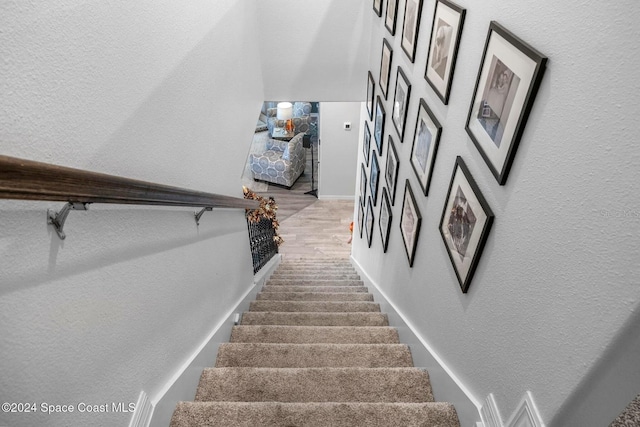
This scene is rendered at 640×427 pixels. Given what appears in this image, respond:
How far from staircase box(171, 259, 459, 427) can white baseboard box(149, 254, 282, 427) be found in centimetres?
5

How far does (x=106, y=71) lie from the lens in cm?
104

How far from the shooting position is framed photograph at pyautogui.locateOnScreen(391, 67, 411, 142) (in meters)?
2.11

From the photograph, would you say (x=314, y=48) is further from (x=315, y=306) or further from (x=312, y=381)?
(x=312, y=381)

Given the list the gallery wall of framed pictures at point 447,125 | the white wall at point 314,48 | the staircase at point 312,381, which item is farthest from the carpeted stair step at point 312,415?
the white wall at point 314,48

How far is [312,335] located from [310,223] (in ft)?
15.2

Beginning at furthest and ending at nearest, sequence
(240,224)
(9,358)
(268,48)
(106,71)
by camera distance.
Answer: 1. (268,48)
2. (240,224)
3. (106,71)
4. (9,358)

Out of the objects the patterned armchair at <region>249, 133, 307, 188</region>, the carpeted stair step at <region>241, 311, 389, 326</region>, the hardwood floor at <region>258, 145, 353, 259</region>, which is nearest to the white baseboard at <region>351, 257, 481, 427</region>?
the carpeted stair step at <region>241, 311, 389, 326</region>

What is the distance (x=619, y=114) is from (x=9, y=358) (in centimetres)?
127

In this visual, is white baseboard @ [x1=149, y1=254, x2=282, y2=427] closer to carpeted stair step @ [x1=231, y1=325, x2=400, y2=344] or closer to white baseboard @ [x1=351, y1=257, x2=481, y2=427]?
carpeted stair step @ [x1=231, y1=325, x2=400, y2=344]

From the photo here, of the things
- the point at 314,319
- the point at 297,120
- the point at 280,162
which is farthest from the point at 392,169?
the point at 297,120

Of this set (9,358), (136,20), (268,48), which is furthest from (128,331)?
(268,48)

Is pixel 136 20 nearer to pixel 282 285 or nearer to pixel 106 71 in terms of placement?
pixel 106 71

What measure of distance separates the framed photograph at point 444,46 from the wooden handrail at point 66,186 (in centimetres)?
115

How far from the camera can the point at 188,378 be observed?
1.65 meters
